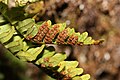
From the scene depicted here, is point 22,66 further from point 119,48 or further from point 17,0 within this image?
point 17,0

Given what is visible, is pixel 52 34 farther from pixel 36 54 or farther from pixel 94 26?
pixel 94 26

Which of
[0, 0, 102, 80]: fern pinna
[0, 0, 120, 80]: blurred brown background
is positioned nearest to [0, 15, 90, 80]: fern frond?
[0, 0, 102, 80]: fern pinna

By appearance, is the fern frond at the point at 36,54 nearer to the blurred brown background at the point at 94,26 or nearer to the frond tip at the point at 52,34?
the frond tip at the point at 52,34

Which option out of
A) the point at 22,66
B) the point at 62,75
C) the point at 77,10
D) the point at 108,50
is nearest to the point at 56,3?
the point at 77,10

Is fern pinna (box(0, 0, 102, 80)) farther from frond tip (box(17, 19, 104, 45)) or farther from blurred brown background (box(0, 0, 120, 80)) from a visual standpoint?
blurred brown background (box(0, 0, 120, 80))

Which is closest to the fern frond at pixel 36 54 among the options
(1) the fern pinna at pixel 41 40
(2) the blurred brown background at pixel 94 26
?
(1) the fern pinna at pixel 41 40

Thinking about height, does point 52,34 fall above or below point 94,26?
below

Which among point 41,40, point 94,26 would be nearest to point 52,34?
point 41,40
